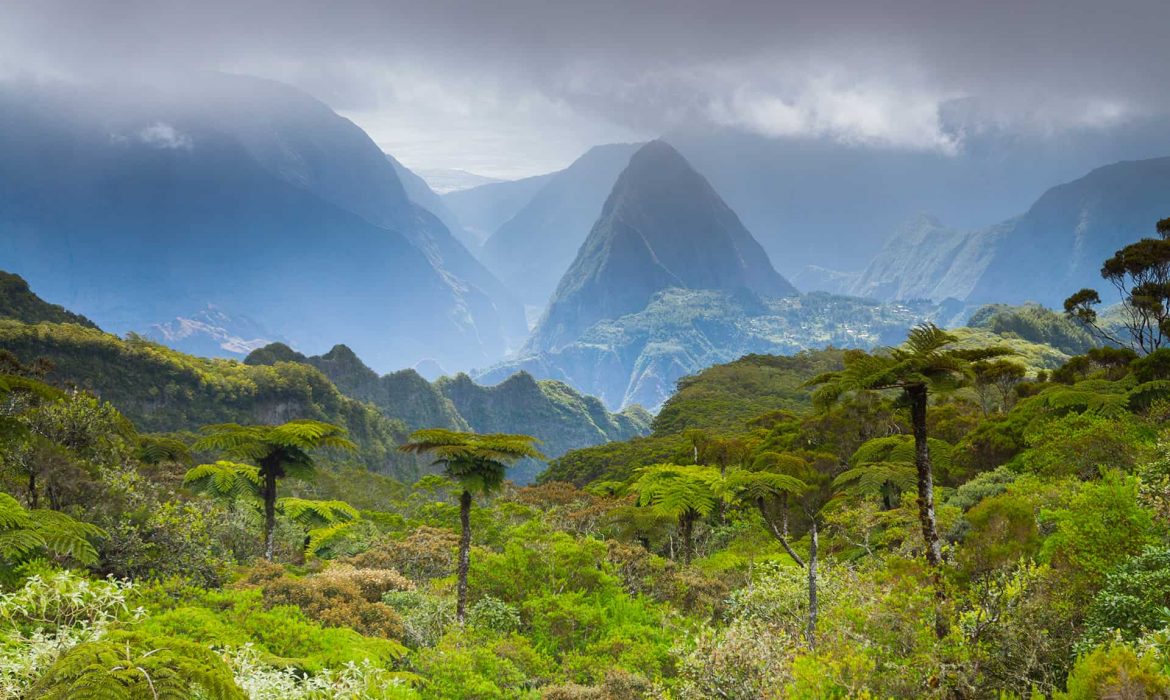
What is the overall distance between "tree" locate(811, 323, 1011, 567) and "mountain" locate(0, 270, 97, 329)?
4581 inches

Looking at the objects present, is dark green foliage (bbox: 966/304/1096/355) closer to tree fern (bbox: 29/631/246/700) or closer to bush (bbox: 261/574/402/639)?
bush (bbox: 261/574/402/639)

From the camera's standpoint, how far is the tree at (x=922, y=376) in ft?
38.5

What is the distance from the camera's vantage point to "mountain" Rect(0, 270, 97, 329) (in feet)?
311

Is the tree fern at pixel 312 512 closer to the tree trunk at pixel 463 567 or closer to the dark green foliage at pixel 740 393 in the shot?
the tree trunk at pixel 463 567

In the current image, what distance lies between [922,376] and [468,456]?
11.6m

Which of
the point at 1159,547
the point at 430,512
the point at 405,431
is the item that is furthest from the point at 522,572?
the point at 405,431

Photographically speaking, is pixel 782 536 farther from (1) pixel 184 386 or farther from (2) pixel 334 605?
(1) pixel 184 386

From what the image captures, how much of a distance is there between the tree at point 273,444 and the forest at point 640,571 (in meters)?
0.10

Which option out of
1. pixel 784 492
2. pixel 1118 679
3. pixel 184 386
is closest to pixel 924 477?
pixel 1118 679

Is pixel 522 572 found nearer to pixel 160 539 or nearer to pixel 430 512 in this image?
pixel 160 539

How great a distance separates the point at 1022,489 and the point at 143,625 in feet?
65.3

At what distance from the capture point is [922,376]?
11859mm

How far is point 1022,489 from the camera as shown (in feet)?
57.9

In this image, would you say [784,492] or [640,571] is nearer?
[784,492]
